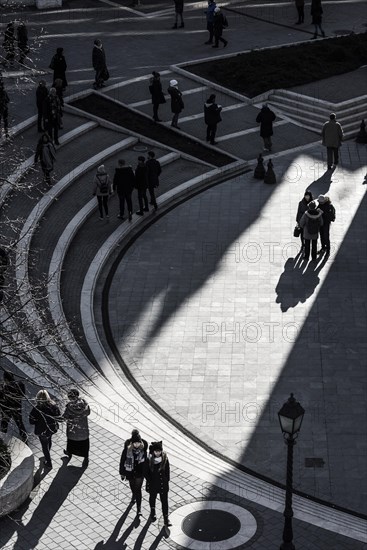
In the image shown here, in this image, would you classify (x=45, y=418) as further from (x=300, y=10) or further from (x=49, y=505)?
(x=300, y=10)

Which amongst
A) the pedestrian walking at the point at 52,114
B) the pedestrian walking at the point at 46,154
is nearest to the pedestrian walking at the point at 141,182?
the pedestrian walking at the point at 46,154

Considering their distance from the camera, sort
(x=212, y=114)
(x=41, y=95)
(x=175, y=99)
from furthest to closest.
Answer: (x=175, y=99), (x=212, y=114), (x=41, y=95)

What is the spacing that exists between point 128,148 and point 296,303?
398 inches

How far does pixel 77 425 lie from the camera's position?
23.5m

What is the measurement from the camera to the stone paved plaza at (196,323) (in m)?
22.9

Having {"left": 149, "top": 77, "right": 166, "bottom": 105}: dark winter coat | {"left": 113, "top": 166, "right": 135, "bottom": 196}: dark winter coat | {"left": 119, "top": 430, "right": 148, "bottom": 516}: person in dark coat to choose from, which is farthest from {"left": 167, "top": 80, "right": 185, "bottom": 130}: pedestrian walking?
{"left": 119, "top": 430, "right": 148, "bottom": 516}: person in dark coat

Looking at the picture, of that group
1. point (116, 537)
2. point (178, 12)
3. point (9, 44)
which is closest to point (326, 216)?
point (9, 44)

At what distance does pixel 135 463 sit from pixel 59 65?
68.1 feet

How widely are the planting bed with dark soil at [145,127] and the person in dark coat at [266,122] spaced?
4.17 ft

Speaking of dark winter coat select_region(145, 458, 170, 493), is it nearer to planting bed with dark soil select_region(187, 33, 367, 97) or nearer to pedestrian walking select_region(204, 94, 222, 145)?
pedestrian walking select_region(204, 94, 222, 145)

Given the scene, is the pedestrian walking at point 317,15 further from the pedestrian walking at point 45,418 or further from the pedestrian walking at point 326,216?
the pedestrian walking at point 45,418

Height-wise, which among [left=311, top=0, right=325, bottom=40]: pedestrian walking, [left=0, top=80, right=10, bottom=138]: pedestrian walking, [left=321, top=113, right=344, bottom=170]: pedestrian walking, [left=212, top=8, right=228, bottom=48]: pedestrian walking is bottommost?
[left=321, top=113, right=344, bottom=170]: pedestrian walking

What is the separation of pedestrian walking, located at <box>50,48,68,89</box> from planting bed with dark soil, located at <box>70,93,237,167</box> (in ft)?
3.18

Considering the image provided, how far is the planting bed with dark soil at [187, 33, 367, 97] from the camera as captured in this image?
43.7 m
